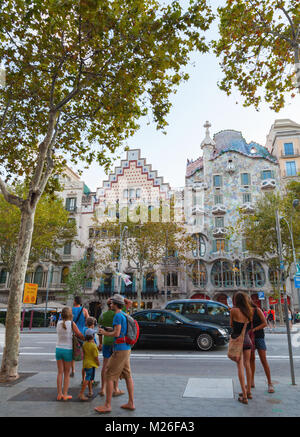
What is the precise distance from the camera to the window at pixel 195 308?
1505 centimetres

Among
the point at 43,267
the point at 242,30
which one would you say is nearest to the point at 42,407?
the point at 242,30

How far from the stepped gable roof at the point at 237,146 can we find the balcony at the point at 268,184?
295 centimetres

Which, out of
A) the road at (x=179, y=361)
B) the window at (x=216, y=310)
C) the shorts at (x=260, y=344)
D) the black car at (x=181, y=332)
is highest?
the window at (x=216, y=310)

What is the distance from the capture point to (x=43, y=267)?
130 ft

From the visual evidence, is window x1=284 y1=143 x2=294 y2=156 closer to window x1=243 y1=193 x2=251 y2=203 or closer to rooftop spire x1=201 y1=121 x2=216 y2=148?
window x1=243 y1=193 x2=251 y2=203

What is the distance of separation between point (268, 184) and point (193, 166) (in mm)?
10233

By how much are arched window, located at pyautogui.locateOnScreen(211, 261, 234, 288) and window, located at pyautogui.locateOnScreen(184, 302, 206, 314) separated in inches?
825

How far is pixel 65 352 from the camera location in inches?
229

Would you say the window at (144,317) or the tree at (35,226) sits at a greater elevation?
the tree at (35,226)

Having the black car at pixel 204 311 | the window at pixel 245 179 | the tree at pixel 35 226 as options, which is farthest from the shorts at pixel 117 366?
the window at pixel 245 179

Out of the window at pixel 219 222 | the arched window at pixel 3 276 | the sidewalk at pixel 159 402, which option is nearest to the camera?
the sidewalk at pixel 159 402

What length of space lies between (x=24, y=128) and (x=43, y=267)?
3103cm

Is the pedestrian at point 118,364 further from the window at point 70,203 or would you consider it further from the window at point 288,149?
the window at point 288,149

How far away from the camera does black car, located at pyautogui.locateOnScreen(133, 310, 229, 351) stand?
1217 centimetres
